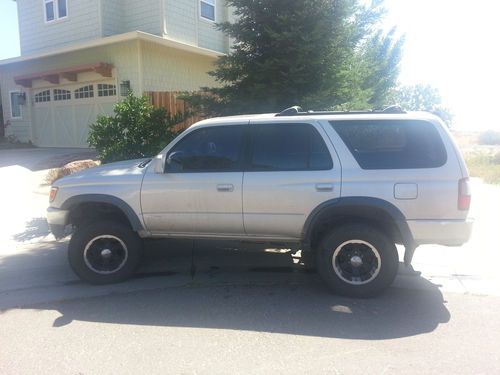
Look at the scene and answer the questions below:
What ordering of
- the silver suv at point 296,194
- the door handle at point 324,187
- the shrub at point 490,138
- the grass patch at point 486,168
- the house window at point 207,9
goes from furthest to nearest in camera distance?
the shrub at point 490,138, the house window at point 207,9, the grass patch at point 486,168, the door handle at point 324,187, the silver suv at point 296,194

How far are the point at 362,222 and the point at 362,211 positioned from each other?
0.15 m

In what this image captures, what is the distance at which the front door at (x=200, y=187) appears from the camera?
15.9ft

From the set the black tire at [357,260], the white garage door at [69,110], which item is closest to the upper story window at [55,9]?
the white garage door at [69,110]

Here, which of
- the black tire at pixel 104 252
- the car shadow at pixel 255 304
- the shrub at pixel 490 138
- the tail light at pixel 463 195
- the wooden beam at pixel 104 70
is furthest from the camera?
the shrub at pixel 490 138

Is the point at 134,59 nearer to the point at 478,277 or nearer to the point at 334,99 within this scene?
the point at 334,99

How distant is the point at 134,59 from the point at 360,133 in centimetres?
1181

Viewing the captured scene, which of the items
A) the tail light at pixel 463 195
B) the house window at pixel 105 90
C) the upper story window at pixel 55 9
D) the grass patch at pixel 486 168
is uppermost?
the upper story window at pixel 55 9

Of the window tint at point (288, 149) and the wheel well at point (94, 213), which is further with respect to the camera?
the wheel well at point (94, 213)

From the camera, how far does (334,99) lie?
8484 mm

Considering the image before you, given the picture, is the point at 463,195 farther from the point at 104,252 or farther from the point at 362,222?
the point at 104,252

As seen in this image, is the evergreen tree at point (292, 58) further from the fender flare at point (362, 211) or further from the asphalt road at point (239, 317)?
the fender flare at point (362, 211)

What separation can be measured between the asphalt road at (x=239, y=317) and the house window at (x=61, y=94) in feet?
38.9

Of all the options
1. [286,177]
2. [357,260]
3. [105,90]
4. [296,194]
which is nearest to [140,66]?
[105,90]

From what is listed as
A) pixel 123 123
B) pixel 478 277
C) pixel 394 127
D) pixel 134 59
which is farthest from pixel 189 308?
pixel 134 59
